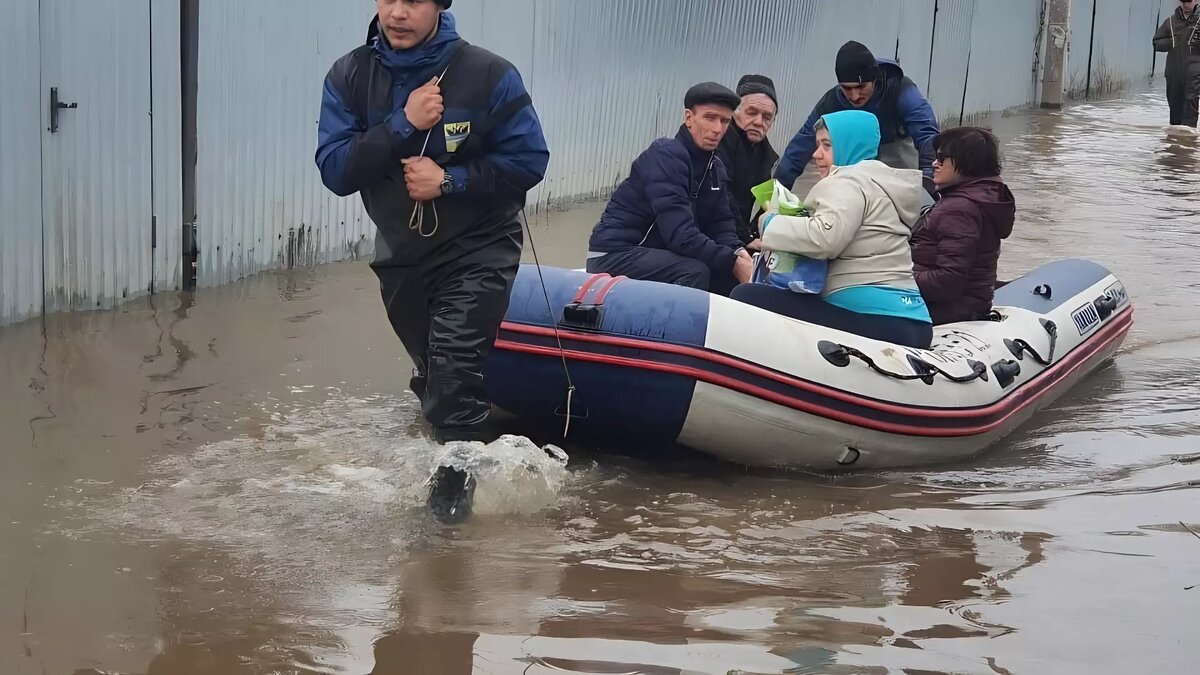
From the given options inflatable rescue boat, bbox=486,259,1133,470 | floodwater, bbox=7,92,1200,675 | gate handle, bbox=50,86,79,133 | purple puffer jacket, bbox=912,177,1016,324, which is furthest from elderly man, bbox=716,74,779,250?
gate handle, bbox=50,86,79,133

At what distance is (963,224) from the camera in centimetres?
641

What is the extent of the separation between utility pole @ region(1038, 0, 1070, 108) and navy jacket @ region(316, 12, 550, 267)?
19080mm

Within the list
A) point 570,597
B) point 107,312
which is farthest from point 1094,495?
point 107,312

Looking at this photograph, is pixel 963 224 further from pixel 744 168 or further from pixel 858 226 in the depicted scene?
pixel 744 168

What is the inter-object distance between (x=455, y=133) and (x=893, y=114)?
12.6 feet

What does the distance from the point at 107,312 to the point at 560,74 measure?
455 cm

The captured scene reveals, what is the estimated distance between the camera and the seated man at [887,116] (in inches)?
306

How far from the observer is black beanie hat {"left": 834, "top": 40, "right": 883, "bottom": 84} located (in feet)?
24.8

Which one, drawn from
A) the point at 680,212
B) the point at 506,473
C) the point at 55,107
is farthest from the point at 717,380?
the point at 55,107

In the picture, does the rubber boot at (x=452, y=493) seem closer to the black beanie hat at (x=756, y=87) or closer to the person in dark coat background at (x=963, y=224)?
the person in dark coat background at (x=963, y=224)

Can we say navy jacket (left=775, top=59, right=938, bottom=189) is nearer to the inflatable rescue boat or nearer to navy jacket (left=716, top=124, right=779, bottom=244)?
navy jacket (left=716, top=124, right=779, bottom=244)

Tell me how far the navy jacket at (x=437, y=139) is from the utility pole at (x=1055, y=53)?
19080mm

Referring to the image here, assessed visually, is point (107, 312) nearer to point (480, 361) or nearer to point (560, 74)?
point (480, 361)

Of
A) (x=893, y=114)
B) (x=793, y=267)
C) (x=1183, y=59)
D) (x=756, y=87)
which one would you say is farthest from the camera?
(x=1183, y=59)
